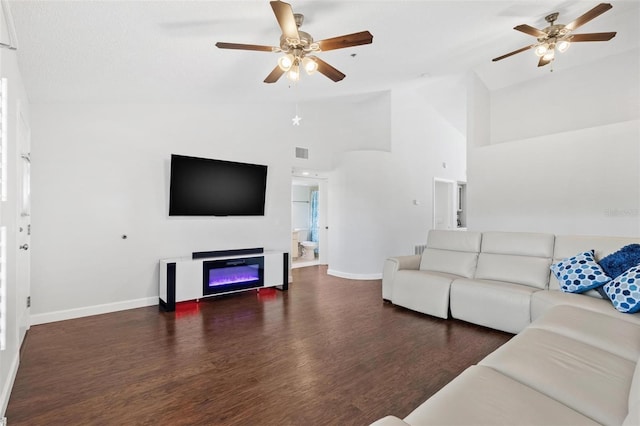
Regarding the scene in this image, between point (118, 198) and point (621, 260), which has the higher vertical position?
point (118, 198)

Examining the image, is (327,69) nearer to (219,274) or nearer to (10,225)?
(10,225)

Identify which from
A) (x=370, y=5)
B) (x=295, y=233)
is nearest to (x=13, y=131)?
(x=370, y=5)

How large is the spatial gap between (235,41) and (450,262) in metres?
3.49

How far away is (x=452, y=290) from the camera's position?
11.1 ft

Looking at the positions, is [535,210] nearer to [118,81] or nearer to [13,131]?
[118,81]

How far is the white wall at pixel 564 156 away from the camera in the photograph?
392 centimetres

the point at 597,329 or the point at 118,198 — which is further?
the point at 118,198

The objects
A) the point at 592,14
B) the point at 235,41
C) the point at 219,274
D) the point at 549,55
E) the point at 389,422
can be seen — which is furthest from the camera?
the point at 219,274

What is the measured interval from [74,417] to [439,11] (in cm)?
430

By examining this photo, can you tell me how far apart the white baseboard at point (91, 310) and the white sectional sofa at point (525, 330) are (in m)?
3.21

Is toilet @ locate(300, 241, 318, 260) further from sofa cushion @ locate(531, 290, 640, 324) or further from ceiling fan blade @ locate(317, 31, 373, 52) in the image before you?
ceiling fan blade @ locate(317, 31, 373, 52)

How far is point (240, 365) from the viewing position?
7.88 feet

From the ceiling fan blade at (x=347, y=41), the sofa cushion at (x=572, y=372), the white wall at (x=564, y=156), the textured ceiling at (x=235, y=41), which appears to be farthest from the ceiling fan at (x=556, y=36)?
the sofa cushion at (x=572, y=372)

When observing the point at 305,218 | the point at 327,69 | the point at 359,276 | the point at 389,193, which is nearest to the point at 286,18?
the point at 327,69
